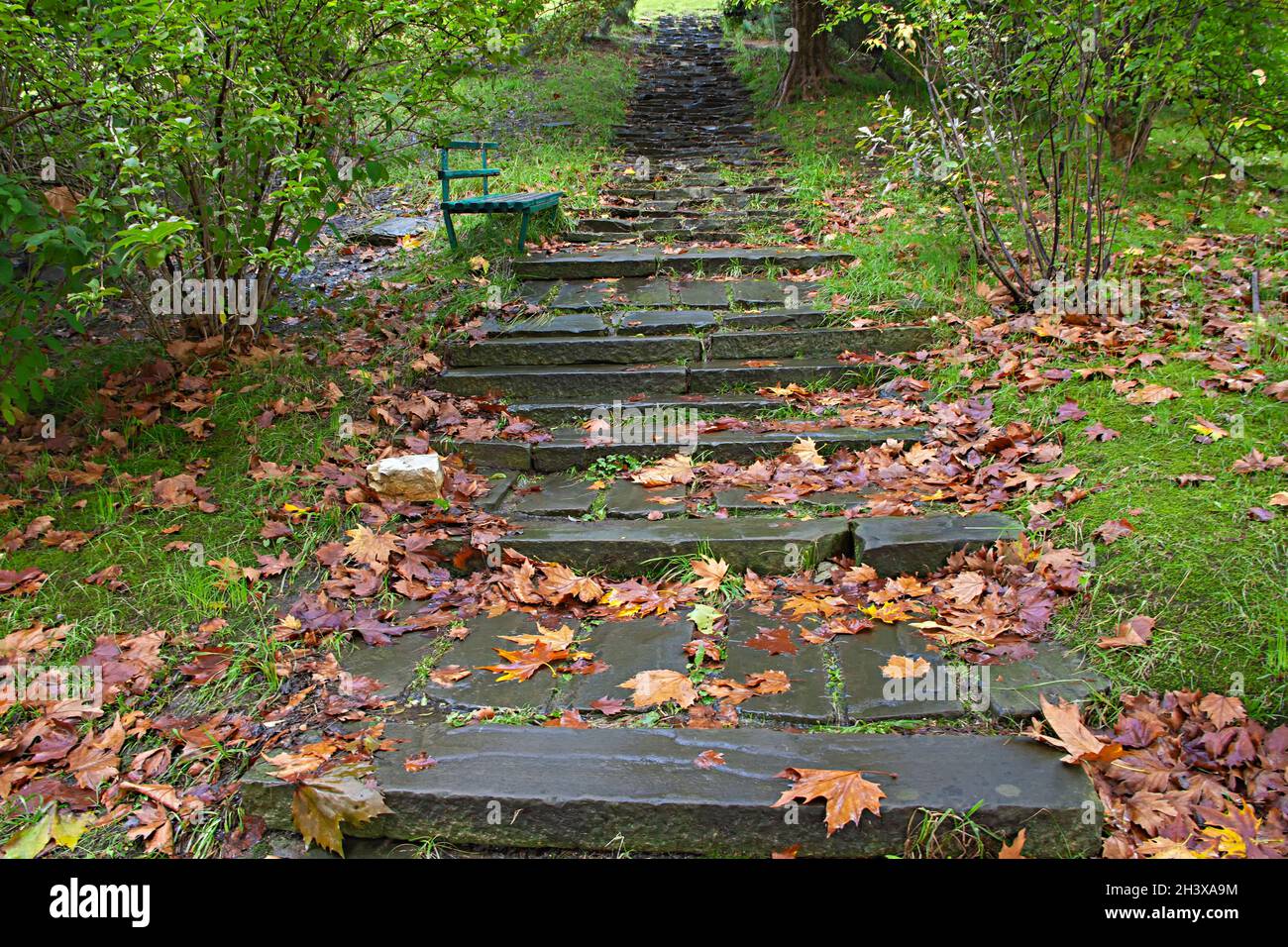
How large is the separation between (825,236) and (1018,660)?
481cm

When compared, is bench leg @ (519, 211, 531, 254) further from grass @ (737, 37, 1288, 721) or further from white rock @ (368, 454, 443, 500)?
white rock @ (368, 454, 443, 500)

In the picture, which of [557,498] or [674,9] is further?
[674,9]

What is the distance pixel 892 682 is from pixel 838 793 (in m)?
0.58

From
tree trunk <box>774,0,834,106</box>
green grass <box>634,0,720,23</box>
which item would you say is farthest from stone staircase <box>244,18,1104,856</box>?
green grass <box>634,0,720,23</box>

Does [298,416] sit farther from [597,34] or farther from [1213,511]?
[597,34]

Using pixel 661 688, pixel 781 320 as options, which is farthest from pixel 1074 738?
pixel 781 320

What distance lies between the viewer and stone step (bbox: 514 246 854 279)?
6250mm

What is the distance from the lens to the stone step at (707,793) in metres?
2.14

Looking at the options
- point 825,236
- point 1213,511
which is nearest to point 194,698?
point 1213,511

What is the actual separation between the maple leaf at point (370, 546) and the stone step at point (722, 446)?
1013 mm

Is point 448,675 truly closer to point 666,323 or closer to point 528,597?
point 528,597

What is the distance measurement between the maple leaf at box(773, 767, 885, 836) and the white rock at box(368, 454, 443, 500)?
2.16m

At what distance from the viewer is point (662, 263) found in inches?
249
